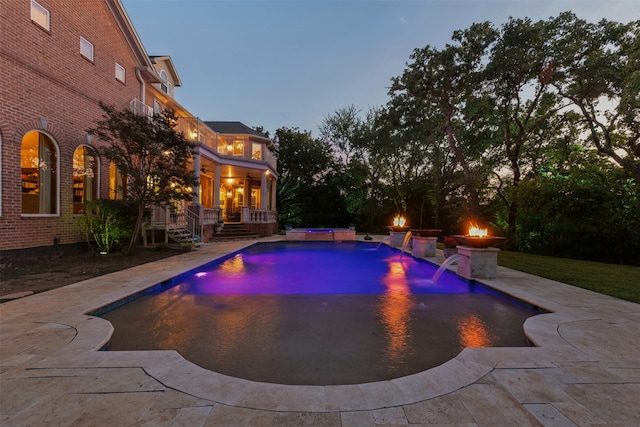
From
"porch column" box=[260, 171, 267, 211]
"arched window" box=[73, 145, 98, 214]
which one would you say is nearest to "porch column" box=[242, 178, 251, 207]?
"porch column" box=[260, 171, 267, 211]

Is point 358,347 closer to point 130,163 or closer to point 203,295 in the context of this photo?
point 203,295

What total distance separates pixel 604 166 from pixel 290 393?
721 inches

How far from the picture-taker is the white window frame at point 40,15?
8.14 metres

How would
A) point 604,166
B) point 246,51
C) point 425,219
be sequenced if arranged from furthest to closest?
1. point 246,51
2. point 425,219
3. point 604,166

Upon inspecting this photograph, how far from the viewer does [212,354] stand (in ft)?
11.3

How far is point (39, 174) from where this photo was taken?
8453 mm

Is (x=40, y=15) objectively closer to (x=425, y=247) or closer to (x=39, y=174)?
(x=39, y=174)

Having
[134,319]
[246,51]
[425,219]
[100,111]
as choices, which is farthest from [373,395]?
[246,51]

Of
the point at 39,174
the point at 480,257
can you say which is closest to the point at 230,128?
the point at 39,174

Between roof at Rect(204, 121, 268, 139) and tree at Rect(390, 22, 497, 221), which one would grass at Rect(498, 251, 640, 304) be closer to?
tree at Rect(390, 22, 497, 221)

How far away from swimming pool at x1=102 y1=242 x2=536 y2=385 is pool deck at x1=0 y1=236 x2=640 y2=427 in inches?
18.2

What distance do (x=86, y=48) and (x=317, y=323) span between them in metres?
12.5

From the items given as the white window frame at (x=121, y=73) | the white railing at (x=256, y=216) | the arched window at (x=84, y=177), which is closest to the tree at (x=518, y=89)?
the white railing at (x=256, y=216)

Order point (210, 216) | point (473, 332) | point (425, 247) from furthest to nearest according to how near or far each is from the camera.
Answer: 1. point (210, 216)
2. point (425, 247)
3. point (473, 332)
